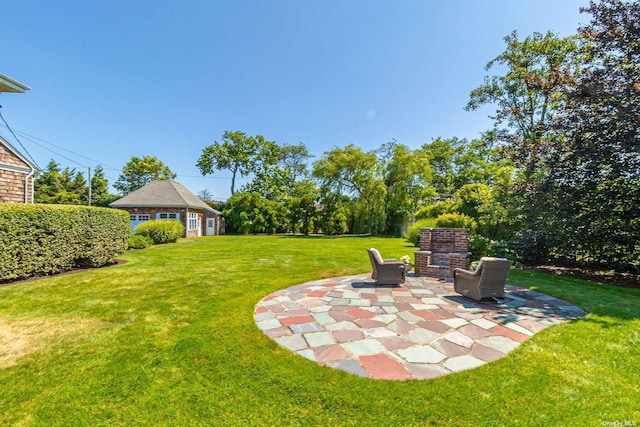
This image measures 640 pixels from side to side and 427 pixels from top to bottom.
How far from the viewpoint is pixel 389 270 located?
5.96 metres

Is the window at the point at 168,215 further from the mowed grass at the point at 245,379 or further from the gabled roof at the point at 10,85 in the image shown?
the mowed grass at the point at 245,379

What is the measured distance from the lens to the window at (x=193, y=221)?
73.4 ft

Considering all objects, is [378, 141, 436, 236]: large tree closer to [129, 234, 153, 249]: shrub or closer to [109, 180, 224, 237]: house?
[109, 180, 224, 237]: house

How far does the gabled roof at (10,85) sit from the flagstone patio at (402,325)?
1057cm

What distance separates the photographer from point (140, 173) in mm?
38125

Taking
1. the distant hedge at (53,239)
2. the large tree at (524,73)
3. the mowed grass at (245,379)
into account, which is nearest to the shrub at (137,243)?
the distant hedge at (53,239)

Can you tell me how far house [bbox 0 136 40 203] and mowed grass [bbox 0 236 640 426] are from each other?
27.2 ft

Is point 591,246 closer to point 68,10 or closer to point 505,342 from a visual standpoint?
point 505,342

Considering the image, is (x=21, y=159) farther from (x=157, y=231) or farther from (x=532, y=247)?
(x=532, y=247)

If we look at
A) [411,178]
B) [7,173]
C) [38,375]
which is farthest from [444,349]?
[411,178]

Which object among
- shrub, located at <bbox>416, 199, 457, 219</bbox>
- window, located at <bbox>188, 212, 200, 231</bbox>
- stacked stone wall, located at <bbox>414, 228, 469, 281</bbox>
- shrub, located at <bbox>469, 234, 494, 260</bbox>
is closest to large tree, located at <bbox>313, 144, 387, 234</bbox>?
shrub, located at <bbox>416, 199, 457, 219</bbox>

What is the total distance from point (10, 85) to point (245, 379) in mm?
12117

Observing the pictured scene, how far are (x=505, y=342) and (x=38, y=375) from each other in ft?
16.5

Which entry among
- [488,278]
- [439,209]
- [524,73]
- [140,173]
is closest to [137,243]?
[488,278]
